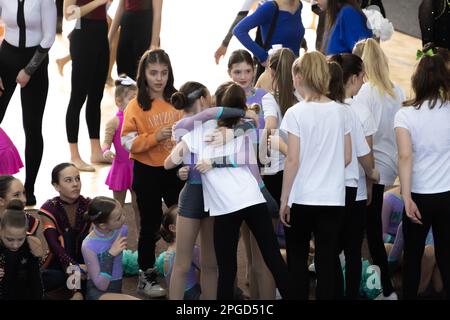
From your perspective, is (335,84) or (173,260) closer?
(335,84)

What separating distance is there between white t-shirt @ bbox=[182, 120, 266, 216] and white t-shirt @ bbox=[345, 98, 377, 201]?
0.62m

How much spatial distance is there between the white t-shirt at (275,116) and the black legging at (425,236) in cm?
74

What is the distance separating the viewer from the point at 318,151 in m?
5.02

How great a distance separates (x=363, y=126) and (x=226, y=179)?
84cm

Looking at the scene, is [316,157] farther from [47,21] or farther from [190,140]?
[47,21]

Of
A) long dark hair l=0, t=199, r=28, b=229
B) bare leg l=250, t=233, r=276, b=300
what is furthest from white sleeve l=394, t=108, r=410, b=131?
long dark hair l=0, t=199, r=28, b=229

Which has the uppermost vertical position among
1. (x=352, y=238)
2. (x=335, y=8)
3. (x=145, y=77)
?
(x=335, y=8)

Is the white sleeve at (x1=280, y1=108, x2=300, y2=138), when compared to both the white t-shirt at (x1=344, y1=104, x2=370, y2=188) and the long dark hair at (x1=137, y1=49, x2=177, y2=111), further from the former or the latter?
the long dark hair at (x1=137, y1=49, x2=177, y2=111)

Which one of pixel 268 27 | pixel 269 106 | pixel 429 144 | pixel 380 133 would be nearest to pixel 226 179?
pixel 269 106

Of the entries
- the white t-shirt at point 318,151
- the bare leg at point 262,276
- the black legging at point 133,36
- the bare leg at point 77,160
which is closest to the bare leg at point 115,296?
the bare leg at point 262,276

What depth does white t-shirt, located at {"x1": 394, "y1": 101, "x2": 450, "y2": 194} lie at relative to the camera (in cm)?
521

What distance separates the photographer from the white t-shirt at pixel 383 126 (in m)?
5.72

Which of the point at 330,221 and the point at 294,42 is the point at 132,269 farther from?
the point at 294,42

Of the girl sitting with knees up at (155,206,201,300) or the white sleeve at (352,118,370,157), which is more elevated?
the white sleeve at (352,118,370,157)
